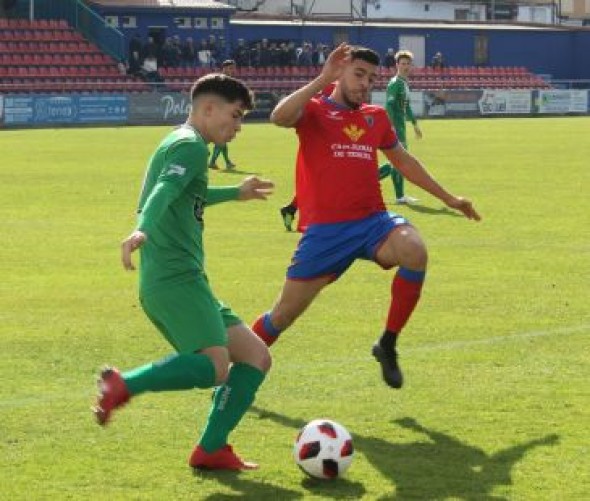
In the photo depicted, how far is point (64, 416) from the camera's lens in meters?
7.60

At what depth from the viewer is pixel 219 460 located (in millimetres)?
6492

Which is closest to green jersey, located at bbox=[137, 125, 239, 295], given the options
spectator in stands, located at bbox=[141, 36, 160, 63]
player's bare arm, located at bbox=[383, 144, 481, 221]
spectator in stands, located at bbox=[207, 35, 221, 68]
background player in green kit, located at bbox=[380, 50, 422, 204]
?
player's bare arm, located at bbox=[383, 144, 481, 221]

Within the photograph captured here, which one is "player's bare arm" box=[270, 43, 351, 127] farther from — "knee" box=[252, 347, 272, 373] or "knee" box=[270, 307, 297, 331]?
"knee" box=[252, 347, 272, 373]

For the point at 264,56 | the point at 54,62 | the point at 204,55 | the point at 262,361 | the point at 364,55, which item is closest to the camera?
the point at 262,361

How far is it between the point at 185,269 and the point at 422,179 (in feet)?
8.93

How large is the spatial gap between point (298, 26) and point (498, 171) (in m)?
38.5

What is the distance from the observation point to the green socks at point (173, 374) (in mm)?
6051

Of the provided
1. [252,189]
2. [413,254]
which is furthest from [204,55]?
[252,189]

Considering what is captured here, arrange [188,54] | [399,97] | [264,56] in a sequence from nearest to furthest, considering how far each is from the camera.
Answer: [399,97] < [188,54] < [264,56]

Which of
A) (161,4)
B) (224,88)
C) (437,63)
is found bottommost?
(437,63)

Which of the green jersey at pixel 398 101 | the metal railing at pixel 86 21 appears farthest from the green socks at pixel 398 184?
the metal railing at pixel 86 21

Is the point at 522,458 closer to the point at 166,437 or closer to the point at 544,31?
the point at 166,437

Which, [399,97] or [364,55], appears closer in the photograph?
[364,55]

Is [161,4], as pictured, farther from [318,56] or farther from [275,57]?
[318,56]
